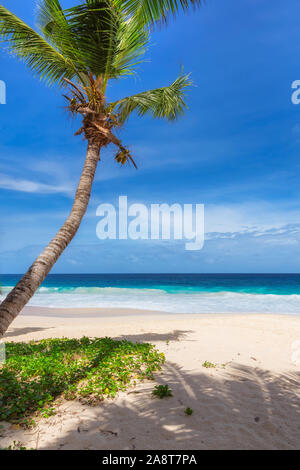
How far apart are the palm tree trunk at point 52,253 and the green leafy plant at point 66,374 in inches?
52.8

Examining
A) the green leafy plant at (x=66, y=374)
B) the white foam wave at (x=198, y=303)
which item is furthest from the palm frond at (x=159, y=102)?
the white foam wave at (x=198, y=303)

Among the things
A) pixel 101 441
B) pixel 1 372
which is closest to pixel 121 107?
pixel 1 372

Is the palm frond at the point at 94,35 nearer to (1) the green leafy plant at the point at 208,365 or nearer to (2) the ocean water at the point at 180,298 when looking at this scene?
(2) the ocean water at the point at 180,298

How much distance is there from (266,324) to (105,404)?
30.5ft

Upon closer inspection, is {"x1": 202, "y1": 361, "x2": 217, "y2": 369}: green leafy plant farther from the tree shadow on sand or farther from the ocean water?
the ocean water

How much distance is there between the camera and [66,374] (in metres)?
4.83

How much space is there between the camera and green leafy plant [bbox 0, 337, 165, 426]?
388cm

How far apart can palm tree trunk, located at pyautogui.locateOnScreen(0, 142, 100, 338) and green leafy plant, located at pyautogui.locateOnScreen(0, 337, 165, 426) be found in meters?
1.34

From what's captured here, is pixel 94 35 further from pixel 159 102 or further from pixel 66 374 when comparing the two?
pixel 66 374

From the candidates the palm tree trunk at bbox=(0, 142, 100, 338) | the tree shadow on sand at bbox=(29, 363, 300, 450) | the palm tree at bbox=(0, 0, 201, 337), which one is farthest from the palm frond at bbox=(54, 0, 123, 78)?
the tree shadow on sand at bbox=(29, 363, 300, 450)

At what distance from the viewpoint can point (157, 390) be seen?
4.15m

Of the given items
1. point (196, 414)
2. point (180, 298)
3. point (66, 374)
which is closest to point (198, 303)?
point (180, 298)

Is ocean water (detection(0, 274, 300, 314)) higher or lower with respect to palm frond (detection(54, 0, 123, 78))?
lower
